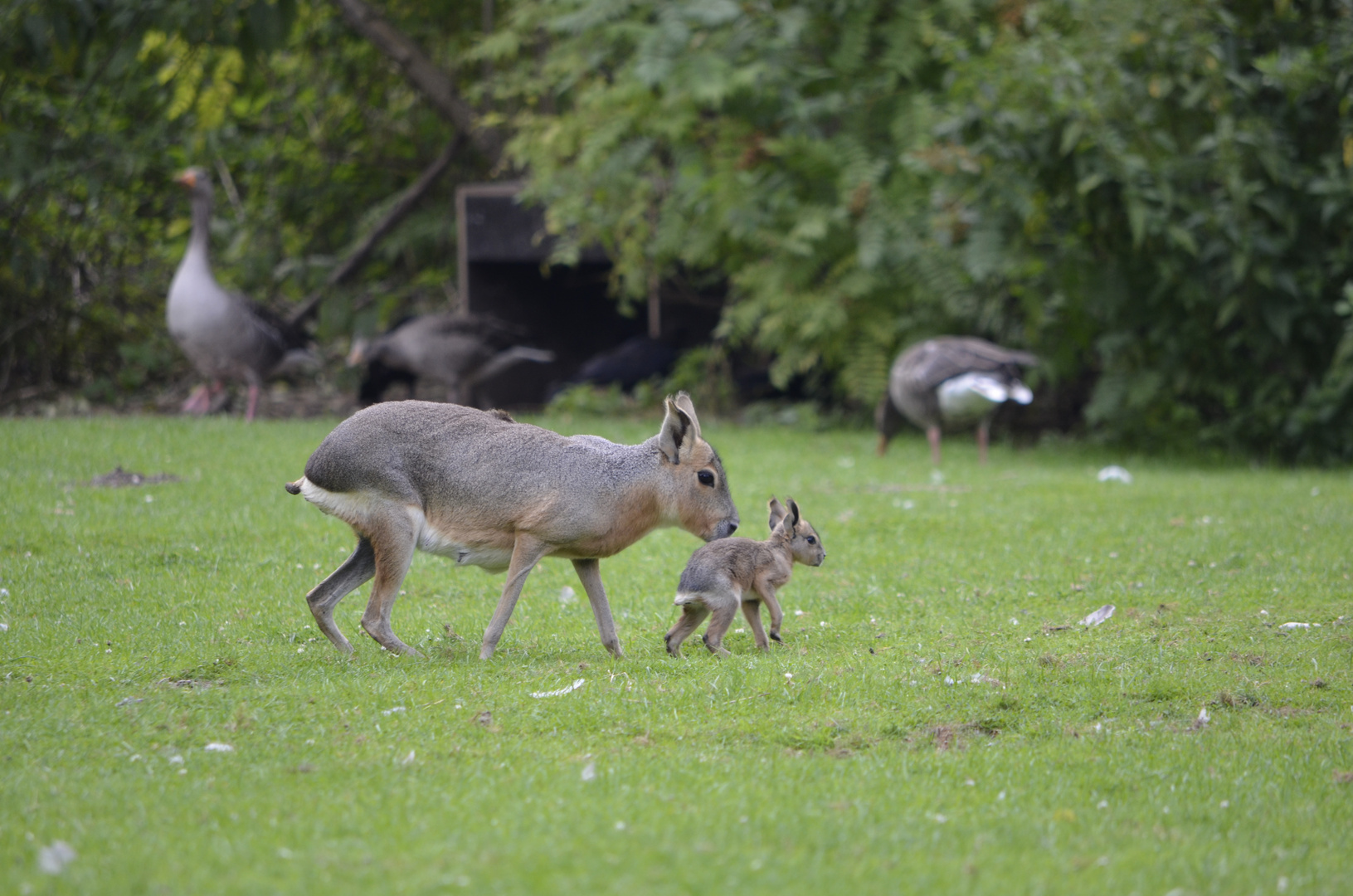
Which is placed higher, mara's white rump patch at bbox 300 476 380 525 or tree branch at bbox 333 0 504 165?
tree branch at bbox 333 0 504 165

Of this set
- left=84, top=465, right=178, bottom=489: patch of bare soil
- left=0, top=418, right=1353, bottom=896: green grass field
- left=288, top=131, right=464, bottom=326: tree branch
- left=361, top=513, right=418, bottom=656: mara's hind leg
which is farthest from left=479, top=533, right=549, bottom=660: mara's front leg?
left=288, top=131, right=464, bottom=326: tree branch

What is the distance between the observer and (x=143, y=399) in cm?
1753

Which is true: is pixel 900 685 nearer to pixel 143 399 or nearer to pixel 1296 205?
pixel 1296 205

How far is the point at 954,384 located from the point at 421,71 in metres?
9.36

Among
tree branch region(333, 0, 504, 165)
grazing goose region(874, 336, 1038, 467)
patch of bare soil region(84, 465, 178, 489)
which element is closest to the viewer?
patch of bare soil region(84, 465, 178, 489)

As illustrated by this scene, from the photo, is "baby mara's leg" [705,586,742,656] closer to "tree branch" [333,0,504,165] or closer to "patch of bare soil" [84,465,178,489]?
"patch of bare soil" [84,465,178,489]

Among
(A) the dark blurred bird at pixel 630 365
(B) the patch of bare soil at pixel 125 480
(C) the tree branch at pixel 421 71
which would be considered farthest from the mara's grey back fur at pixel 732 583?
(C) the tree branch at pixel 421 71

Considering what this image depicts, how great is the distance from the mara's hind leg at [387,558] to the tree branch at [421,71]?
13.2 metres

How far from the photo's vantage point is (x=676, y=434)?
21.6 feet

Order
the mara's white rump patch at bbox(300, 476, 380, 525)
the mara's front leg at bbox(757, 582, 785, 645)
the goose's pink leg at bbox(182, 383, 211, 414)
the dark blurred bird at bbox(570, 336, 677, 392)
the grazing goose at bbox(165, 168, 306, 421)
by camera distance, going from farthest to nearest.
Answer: the dark blurred bird at bbox(570, 336, 677, 392), the goose's pink leg at bbox(182, 383, 211, 414), the grazing goose at bbox(165, 168, 306, 421), the mara's front leg at bbox(757, 582, 785, 645), the mara's white rump patch at bbox(300, 476, 380, 525)

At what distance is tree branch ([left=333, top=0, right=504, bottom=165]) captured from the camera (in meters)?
18.1

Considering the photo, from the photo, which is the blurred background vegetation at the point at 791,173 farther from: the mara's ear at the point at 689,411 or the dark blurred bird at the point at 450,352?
the mara's ear at the point at 689,411

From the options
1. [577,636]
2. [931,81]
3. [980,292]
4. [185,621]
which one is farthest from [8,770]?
[931,81]

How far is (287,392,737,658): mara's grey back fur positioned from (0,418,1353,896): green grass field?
415 millimetres
